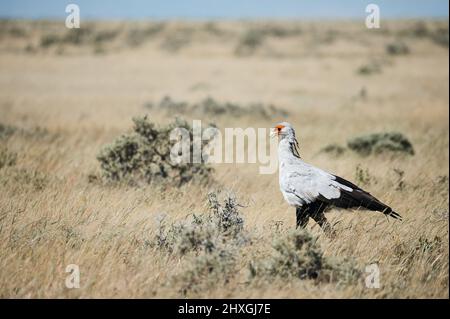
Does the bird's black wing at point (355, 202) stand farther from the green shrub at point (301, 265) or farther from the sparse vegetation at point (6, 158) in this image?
the sparse vegetation at point (6, 158)

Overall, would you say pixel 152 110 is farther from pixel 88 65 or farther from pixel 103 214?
pixel 88 65

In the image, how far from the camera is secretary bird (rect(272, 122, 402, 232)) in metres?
4.71

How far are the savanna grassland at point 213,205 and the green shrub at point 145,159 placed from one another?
0.10 m

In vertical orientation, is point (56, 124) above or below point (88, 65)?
below

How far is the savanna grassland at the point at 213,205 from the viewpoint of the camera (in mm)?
4062

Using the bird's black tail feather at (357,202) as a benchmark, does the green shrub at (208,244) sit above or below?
below

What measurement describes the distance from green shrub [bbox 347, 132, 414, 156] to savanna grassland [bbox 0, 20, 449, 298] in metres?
0.16

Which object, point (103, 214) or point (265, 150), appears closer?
point (103, 214)

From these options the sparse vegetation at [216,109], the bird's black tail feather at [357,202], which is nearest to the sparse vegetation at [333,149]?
the sparse vegetation at [216,109]

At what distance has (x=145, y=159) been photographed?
7777 mm

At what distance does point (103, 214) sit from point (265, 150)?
18.1 feet
